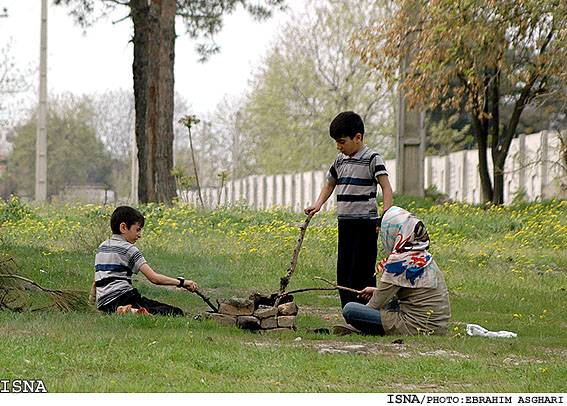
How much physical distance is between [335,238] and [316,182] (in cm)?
1678

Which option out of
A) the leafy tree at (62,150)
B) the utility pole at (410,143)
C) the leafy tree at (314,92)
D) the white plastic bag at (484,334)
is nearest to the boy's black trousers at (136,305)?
the white plastic bag at (484,334)

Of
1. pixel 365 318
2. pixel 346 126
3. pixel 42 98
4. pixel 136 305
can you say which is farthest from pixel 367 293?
pixel 42 98

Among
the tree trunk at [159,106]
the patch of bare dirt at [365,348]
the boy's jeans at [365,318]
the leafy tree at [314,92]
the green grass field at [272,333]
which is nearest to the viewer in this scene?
the green grass field at [272,333]

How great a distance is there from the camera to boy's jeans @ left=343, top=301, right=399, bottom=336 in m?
6.62

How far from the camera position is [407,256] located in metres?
6.42

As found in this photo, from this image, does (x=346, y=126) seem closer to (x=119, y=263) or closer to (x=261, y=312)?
(x=261, y=312)

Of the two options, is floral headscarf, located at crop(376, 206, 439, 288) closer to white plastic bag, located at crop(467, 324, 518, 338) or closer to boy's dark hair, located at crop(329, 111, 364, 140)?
white plastic bag, located at crop(467, 324, 518, 338)

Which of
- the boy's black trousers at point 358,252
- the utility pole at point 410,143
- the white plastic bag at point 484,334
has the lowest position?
the white plastic bag at point 484,334

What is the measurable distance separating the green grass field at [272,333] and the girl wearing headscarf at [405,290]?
26 cm

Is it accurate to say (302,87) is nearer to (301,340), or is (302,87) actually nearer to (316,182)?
(316,182)

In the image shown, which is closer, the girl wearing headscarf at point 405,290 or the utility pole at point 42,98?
the girl wearing headscarf at point 405,290

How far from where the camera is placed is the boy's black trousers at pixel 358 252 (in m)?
7.49

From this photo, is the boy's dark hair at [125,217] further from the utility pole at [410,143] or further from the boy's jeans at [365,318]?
the utility pole at [410,143]

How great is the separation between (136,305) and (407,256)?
8.66ft
